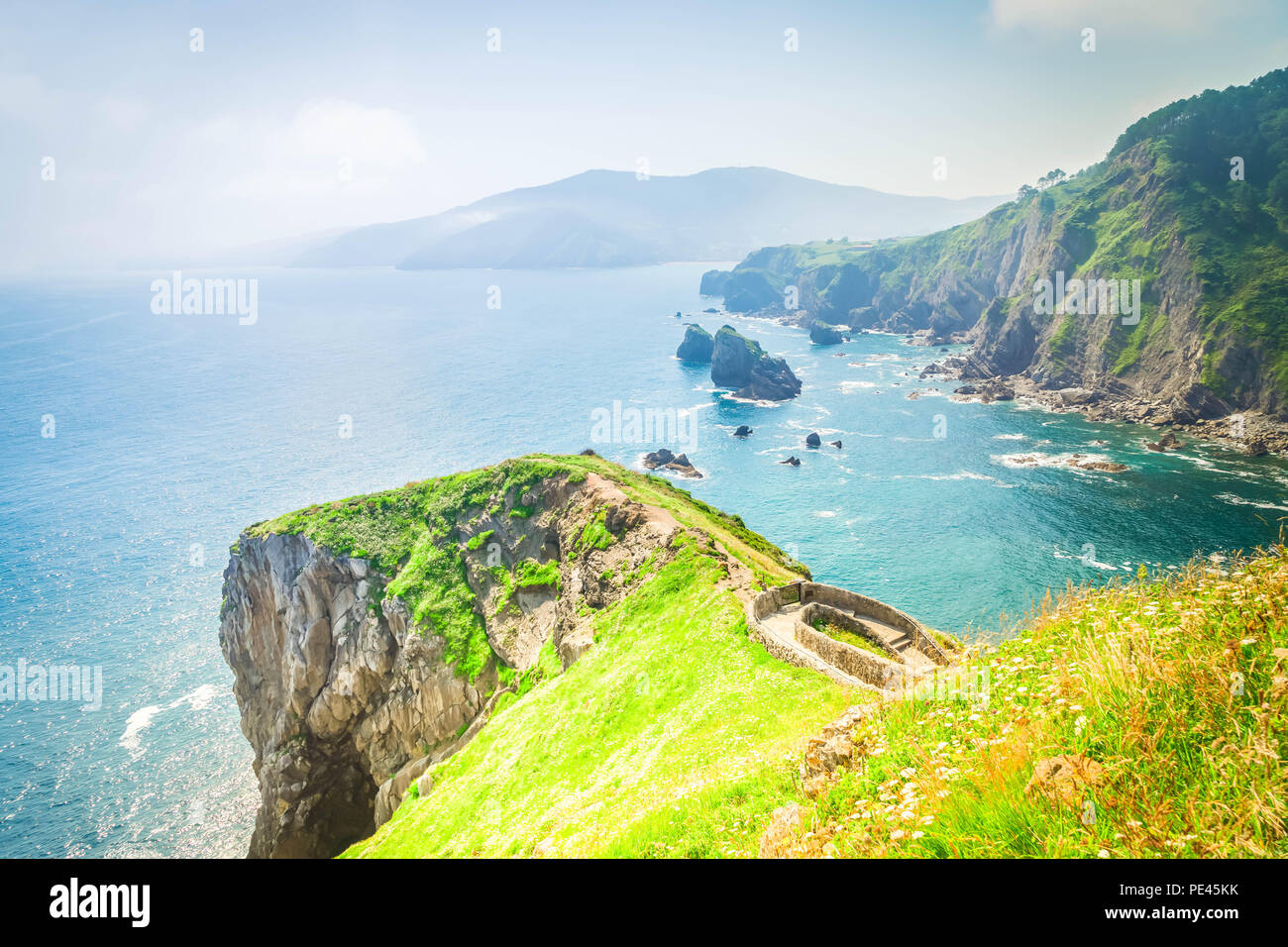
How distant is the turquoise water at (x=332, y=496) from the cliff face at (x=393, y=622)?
10.9 meters

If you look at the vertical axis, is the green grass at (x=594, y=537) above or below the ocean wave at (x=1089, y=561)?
above

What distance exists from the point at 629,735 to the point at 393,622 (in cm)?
2728

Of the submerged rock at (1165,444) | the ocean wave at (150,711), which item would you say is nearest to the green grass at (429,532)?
the ocean wave at (150,711)

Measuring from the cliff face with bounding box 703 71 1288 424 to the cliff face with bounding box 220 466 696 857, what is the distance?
11062 centimetres

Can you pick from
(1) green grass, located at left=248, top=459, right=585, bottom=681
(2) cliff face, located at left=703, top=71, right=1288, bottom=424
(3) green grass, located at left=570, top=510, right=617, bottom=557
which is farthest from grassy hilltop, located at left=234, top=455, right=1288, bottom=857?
(2) cliff face, located at left=703, top=71, right=1288, bottom=424

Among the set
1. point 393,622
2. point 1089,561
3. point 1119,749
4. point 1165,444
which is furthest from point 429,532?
point 1165,444

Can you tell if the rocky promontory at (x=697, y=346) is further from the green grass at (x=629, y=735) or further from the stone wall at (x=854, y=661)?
the stone wall at (x=854, y=661)

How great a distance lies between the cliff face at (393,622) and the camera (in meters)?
40.8

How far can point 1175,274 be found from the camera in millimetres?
120000

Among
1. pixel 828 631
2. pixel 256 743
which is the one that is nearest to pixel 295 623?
pixel 256 743

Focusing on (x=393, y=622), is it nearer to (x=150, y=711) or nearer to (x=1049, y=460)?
(x=150, y=711)

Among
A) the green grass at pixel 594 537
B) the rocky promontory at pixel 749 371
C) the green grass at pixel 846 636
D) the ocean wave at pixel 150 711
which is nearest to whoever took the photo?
the green grass at pixel 846 636

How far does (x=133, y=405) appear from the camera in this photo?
458 ft
